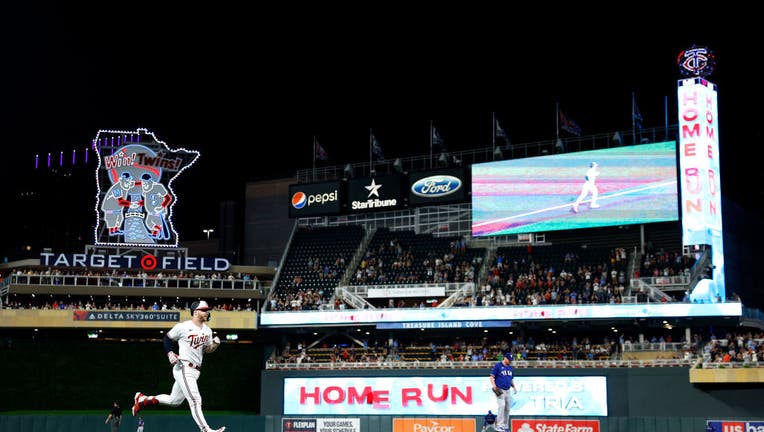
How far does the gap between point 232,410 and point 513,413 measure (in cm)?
1885

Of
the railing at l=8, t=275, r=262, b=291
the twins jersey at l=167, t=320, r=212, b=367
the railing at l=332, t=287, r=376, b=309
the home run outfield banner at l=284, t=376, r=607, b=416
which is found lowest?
the home run outfield banner at l=284, t=376, r=607, b=416

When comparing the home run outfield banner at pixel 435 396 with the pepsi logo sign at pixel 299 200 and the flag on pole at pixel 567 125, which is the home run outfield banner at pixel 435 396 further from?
the flag on pole at pixel 567 125

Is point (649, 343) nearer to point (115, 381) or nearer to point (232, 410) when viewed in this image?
point (232, 410)

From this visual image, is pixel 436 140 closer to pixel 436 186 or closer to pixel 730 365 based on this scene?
pixel 436 186

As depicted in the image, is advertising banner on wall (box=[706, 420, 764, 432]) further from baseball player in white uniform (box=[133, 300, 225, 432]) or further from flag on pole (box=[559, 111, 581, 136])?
baseball player in white uniform (box=[133, 300, 225, 432])

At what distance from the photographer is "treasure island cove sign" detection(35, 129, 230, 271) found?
58188 mm

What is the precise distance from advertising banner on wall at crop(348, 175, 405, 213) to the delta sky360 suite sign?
37.4 ft

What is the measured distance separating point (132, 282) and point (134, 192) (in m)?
6.36

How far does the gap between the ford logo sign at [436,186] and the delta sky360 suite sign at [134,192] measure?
15.6 meters

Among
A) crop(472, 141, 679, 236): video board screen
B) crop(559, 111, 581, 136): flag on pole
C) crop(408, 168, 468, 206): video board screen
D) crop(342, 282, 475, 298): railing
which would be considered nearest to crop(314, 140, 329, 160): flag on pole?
crop(408, 168, 468, 206): video board screen

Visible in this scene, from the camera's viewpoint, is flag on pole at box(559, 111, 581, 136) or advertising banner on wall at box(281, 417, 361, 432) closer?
advertising banner on wall at box(281, 417, 361, 432)

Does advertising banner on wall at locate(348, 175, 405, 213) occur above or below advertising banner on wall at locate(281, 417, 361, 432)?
above

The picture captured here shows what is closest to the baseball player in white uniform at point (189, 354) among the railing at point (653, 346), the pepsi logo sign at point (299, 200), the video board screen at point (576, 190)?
the railing at point (653, 346)

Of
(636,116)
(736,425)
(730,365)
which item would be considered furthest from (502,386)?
(636,116)
